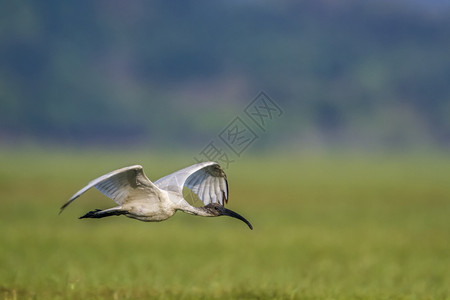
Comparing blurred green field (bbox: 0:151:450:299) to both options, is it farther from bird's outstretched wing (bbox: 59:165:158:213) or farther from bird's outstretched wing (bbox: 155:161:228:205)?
bird's outstretched wing (bbox: 59:165:158:213)

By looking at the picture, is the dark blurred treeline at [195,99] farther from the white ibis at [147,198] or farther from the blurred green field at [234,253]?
the white ibis at [147,198]

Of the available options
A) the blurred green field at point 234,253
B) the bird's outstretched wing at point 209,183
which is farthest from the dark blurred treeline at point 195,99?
the bird's outstretched wing at point 209,183

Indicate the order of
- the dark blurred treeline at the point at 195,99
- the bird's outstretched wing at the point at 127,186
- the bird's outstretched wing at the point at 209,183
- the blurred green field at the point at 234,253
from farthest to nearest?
1. the dark blurred treeline at the point at 195,99
2. the blurred green field at the point at 234,253
3. the bird's outstretched wing at the point at 209,183
4. the bird's outstretched wing at the point at 127,186

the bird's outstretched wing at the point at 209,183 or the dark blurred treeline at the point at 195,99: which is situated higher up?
the dark blurred treeline at the point at 195,99

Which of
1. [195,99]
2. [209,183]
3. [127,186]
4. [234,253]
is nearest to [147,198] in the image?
[127,186]

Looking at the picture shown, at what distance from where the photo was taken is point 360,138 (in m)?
158

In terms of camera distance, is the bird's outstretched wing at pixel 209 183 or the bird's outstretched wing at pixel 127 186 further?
the bird's outstretched wing at pixel 209 183

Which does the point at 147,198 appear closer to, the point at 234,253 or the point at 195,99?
the point at 234,253

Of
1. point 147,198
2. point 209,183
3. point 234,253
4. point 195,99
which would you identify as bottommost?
point 147,198

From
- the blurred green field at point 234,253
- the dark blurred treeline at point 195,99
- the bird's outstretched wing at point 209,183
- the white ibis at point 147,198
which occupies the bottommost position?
the white ibis at point 147,198

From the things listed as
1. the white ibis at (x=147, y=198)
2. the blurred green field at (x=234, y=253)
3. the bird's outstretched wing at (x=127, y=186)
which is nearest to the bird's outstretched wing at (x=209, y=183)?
the white ibis at (x=147, y=198)

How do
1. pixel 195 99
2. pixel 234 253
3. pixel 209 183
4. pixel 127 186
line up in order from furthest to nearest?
pixel 195 99 < pixel 234 253 < pixel 209 183 < pixel 127 186

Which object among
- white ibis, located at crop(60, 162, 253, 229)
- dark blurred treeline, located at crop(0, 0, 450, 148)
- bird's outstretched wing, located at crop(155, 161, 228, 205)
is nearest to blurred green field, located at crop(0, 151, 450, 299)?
bird's outstretched wing, located at crop(155, 161, 228, 205)

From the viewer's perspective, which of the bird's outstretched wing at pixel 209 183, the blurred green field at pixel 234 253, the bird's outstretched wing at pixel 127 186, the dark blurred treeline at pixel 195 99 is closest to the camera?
the bird's outstretched wing at pixel 127 186
